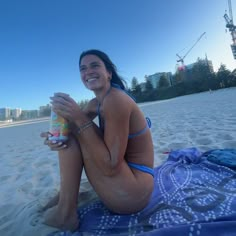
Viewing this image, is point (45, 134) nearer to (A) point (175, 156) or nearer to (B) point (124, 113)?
(B) point (124, 113)

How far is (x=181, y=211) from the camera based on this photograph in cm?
136

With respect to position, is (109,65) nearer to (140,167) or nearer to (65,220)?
(140,167)

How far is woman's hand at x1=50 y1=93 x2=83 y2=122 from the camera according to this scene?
1336mm

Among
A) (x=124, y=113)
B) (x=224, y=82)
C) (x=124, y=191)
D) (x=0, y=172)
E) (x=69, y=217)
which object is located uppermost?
(x=224, y=82)

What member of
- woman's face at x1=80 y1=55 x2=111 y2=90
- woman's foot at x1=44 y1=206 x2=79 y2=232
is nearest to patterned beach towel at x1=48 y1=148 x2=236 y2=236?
woman's foot at x1=44 y1=206 x2=79 y2=232

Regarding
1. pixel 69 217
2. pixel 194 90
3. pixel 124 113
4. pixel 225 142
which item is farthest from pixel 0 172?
pixel 194 90

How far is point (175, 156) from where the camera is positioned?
247 centimetres

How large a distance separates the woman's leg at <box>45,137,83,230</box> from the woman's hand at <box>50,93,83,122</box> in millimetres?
158

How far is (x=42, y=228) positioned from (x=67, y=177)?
0.43 metres

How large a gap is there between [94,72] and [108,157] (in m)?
0.65

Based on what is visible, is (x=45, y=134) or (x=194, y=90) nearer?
(x=45, y=134)

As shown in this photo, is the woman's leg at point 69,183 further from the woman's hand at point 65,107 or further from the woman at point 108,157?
the woman's hand at point 65,107

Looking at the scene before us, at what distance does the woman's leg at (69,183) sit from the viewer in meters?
1.34

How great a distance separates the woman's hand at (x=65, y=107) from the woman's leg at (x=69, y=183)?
A: 0.16 metres
